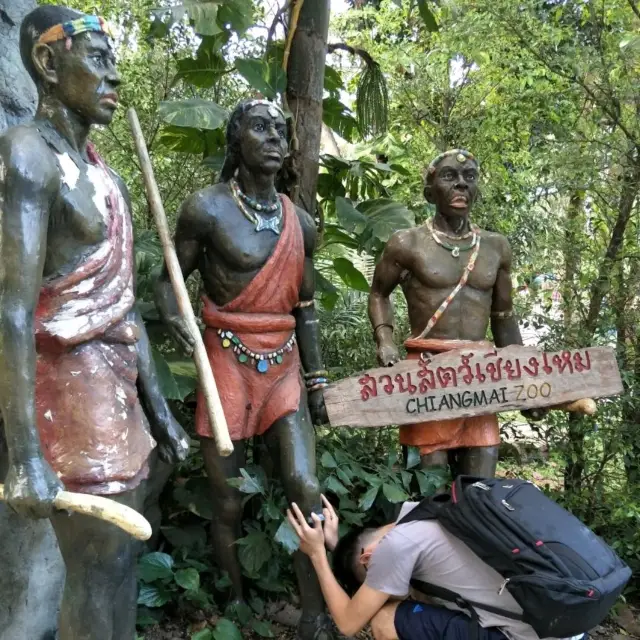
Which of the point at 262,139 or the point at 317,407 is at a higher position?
the point at 262,139

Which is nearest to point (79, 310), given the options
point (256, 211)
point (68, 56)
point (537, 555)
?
point (68, 56)

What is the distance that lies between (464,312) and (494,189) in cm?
347

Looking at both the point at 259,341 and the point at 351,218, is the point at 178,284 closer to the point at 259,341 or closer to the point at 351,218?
the point at 259,341

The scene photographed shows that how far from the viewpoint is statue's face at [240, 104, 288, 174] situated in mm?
2600

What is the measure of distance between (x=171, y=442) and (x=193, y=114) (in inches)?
64.9

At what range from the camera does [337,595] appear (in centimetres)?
222

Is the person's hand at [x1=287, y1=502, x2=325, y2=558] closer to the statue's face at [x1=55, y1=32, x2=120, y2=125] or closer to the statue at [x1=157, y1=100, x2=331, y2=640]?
the statue at [x1=157, y1=100, x2=331, y2=640]

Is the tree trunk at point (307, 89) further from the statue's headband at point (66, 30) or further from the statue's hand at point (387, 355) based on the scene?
the statue's headband at point (66, 30)

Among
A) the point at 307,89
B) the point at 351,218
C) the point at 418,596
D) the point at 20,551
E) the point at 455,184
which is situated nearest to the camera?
the point at 418,596

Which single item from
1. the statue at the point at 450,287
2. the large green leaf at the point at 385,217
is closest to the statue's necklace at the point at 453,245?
the statue at the point at 450,287

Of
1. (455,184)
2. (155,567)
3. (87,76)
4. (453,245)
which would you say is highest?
(87,76)

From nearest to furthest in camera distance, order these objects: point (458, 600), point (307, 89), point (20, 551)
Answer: point (458, 600) → point (20, 551) → point (307, 89)

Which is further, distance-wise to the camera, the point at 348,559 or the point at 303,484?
the point at 303,484

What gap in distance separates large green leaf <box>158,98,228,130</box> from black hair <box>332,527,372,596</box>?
6.21 ft
